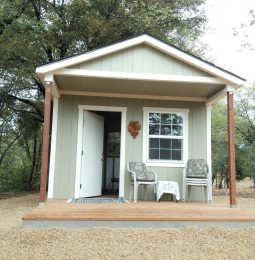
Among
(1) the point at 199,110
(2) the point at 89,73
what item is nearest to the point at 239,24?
(1) the point at 199,110

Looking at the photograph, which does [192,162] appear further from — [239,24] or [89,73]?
[239,24]

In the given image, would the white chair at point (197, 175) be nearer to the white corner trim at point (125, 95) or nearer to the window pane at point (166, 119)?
the window pane at point (166, 119)

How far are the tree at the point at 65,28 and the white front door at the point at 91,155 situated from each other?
320 cm

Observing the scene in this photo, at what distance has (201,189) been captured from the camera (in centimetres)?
736

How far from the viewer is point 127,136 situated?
7.38 m


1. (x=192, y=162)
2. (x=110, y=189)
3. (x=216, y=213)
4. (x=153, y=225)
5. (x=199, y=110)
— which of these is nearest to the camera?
(x=153, y=225)

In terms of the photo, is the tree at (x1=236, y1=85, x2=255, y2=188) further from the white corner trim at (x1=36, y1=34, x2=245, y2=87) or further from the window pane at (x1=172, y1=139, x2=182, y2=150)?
the white corner trim at (x1=36, y1=34, x2=245, y2=87)

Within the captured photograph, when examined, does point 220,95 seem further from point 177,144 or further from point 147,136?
point 147,136

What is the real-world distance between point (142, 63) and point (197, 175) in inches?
101

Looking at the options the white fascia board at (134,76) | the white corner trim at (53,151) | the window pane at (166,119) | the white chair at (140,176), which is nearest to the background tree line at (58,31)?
the white corner trim at (53,151)

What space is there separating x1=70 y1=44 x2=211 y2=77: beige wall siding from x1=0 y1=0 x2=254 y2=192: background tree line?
144 inches

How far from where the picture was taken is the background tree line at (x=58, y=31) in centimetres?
936

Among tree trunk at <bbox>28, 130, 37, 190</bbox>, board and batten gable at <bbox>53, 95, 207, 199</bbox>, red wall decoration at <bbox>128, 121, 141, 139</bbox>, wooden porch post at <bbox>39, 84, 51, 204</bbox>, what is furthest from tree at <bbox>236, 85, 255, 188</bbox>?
wooden porch post at <bbox>39, 84, 51, 204</bbox>

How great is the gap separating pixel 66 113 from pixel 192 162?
2993mm
